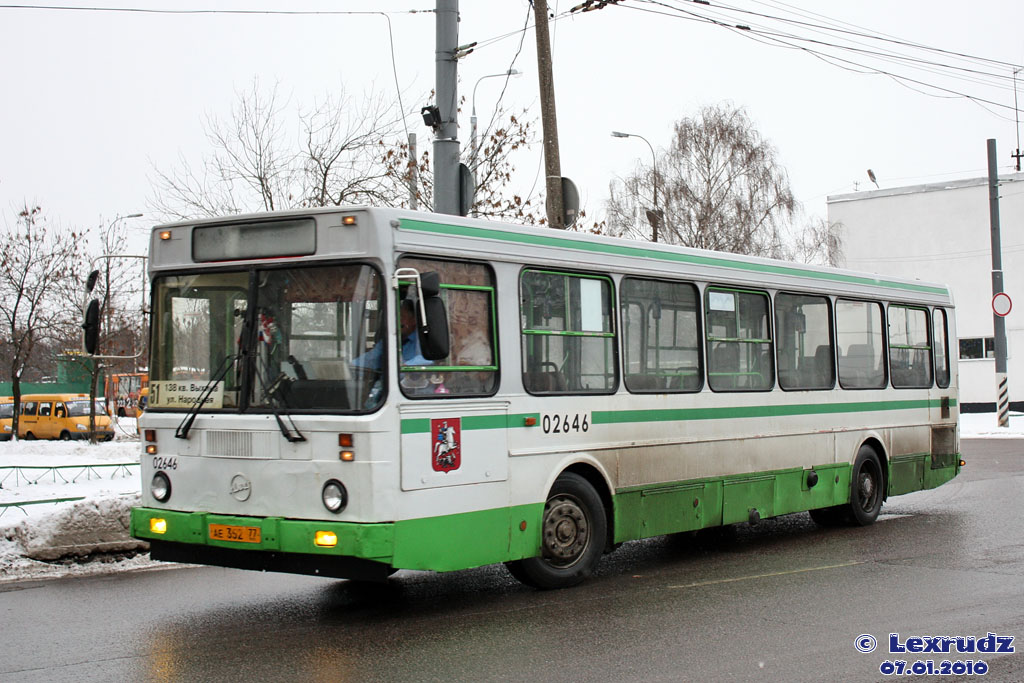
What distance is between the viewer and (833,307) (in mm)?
12602

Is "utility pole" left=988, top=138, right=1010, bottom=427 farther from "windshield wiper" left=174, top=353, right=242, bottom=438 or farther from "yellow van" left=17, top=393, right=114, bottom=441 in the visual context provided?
"yellow van" left=17, top=393, right=114, bottom=441

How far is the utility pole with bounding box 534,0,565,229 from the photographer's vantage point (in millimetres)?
15148

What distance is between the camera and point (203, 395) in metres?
8.20

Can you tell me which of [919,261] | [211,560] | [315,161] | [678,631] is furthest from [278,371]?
[919,261]

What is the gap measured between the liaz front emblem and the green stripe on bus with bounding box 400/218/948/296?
139 centimetres

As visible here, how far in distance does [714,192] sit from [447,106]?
33.7 meters

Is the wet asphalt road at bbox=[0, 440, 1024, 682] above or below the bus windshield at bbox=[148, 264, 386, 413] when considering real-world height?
below

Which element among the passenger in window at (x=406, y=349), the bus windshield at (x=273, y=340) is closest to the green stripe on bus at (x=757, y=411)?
the passenger in window at (x=406, y=349)

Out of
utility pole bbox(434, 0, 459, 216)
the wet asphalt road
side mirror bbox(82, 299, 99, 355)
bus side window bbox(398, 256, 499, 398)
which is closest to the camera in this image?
the wet asphalt road

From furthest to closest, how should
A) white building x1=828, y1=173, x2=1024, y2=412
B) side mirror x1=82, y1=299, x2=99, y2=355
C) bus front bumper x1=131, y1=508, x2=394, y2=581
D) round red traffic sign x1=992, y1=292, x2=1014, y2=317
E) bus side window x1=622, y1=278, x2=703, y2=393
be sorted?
white building x1=828, y1=173, x2=1024, y2=412, round red traffic sign x1=992, y1=292, x2=1014, y2=317, bus side window x1=622, y1=278, x2=703, y2=393, side mirror x1=82, y1=299, x2=99, y2=355, bus front bumper x1=131, y1=508, x2=394, y2=581

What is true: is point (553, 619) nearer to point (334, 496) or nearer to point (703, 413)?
point (334, 496)

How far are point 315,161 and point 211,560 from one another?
14951mm

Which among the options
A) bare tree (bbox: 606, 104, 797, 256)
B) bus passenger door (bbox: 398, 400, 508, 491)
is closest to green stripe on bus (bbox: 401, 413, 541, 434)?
bus passenger door (bbox: 398, 400, 508, 491)

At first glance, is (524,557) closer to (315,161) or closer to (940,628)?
(940,628)
